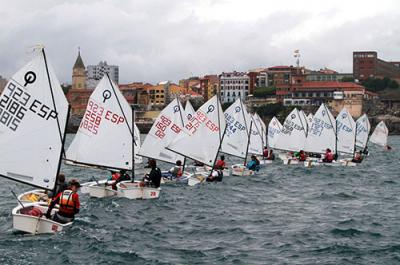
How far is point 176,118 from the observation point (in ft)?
131

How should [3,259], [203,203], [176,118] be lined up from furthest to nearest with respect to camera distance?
[176,118] → [203,203] → [3,259]

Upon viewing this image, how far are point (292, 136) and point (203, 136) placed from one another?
→ 21017 mm

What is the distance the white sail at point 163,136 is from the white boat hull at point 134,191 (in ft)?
29.4

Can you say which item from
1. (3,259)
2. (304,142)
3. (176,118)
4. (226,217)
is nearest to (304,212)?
(226,217)

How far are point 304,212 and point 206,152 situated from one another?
10.9 meters

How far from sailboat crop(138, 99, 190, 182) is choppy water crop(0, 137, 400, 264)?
4575 mm

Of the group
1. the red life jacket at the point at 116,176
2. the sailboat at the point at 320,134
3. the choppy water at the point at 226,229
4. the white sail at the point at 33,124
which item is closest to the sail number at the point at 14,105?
the white sail at the point at 33,124

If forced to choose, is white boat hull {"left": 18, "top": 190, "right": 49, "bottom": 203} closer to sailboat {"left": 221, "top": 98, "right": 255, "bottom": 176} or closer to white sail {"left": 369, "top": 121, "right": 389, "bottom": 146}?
sailboat {"left": 221, "top": 98, "right": 255, "bottom": 176}

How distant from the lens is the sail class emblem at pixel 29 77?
20.3 m

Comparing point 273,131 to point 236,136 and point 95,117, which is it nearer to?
point 236,136

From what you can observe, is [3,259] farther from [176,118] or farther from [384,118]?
[384,118]

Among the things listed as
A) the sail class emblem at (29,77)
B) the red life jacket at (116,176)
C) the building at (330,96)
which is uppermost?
the building at (330,96)

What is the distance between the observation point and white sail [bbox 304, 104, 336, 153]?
51.5 m

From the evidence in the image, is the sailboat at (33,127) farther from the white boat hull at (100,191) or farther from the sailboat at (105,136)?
the sailboat at (105,136)
